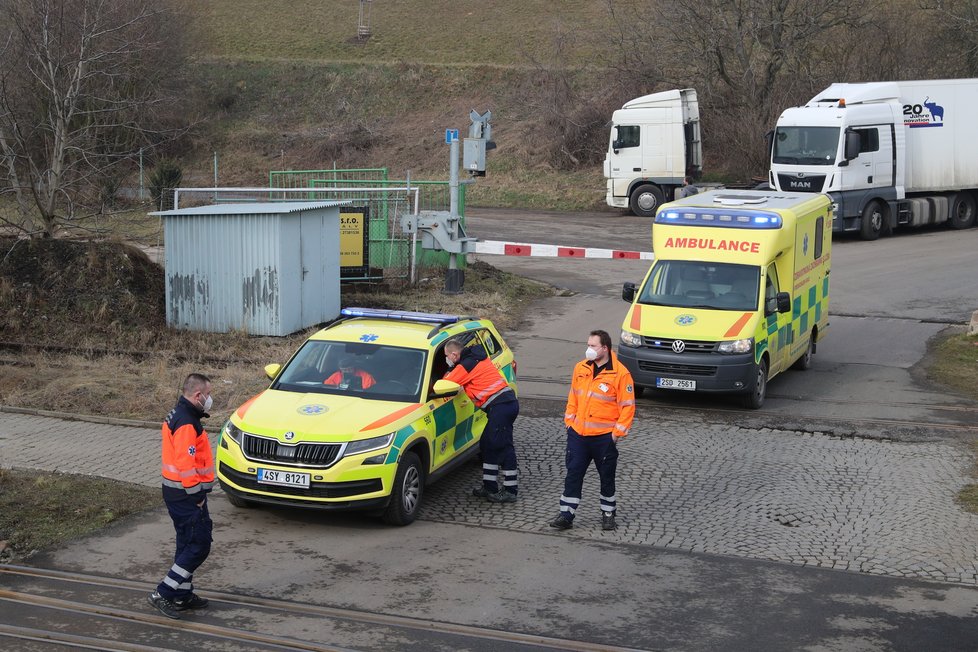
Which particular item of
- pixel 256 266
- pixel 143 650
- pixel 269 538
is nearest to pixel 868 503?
pixel 269 538

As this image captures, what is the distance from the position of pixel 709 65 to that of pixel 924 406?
2720 cm

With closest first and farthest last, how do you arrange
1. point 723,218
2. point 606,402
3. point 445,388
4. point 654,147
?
point 606,402
point 445,388
point 723,218
point 654,147

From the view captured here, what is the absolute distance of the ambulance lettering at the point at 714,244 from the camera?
14.3m

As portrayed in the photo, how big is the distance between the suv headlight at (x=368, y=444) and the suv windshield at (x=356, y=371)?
0.72 metres

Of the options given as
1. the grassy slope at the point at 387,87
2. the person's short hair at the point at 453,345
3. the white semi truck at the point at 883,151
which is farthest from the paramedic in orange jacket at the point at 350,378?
the grassy slope at the point at 387,87

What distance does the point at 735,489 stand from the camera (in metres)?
10.6

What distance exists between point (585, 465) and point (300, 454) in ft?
7.84

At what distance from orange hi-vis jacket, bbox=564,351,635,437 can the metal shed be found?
8.45m

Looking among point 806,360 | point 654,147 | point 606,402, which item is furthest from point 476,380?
point 654,147

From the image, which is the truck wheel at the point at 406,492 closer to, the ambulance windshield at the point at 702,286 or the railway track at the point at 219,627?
the railway track at the point at 219,627

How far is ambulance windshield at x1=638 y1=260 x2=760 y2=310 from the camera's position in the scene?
1417 cm

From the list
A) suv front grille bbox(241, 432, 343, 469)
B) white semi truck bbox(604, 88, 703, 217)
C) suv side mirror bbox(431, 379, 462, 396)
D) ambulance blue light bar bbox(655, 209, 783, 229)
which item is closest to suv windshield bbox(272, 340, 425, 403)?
suv side mirror bbox(431, 379, 462, 396)

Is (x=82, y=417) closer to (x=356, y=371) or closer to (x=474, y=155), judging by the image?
(x=356, y=371)

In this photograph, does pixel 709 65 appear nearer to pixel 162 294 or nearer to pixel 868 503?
pixel 162 294
